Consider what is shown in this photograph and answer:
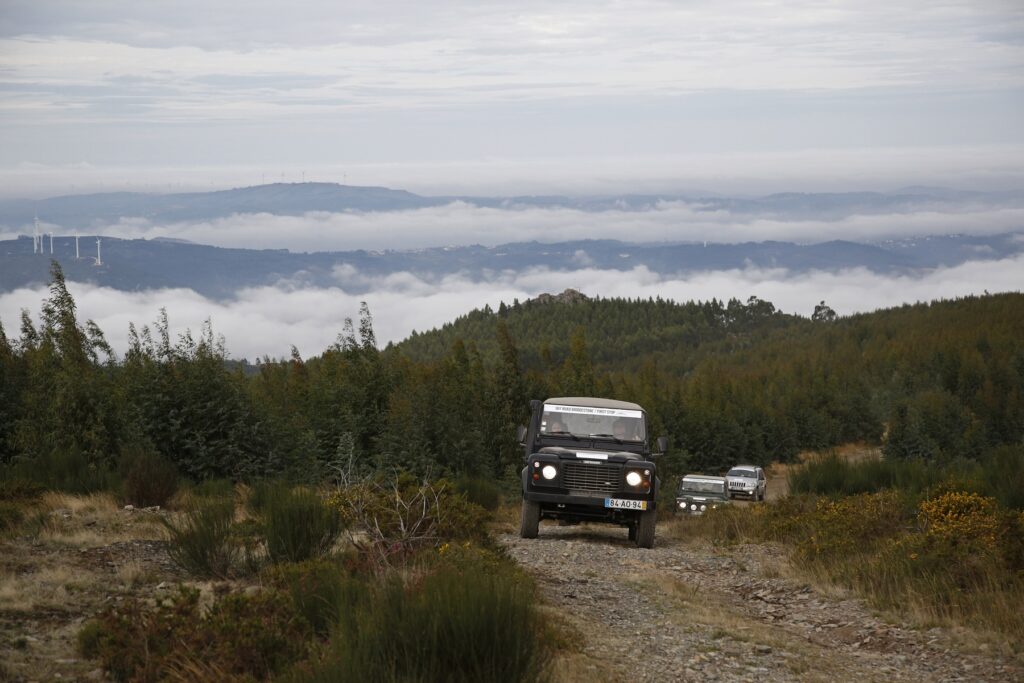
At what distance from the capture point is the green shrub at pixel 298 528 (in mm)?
10180

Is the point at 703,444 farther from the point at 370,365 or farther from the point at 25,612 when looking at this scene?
the point at 25,612

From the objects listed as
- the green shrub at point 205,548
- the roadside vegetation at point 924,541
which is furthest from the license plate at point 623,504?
the green shrub at point 205,548

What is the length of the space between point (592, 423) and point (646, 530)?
2177mm

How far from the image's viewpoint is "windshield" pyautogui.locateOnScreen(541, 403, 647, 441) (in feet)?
58.8

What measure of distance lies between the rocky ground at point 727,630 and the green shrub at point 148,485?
6099 mm

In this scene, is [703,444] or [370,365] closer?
[370,365]

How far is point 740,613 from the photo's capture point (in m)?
11.3

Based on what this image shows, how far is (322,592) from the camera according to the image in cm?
771

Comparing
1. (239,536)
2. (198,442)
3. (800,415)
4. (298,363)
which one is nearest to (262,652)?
(239,536)

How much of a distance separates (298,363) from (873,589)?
55605 millimetres

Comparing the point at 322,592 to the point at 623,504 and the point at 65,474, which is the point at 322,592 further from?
the point at 65,474

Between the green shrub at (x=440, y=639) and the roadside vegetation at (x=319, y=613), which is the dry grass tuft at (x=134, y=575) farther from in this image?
the green shrub at (x=440, y=639)

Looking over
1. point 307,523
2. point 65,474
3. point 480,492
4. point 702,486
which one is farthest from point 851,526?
point 702,486

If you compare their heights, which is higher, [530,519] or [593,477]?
[593,477]
